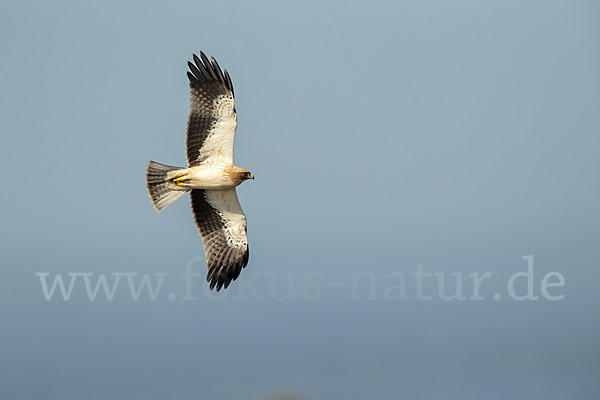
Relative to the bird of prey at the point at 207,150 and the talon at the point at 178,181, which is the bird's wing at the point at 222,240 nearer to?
the bird of prey at the point at 207,150

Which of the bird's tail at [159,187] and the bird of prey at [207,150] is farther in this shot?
the bird's tail at [159,187]

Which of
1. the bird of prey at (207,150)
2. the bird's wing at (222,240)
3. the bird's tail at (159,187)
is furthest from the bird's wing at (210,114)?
the bird's wing at (222,240)

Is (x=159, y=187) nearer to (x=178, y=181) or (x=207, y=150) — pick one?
(x=178, y=181)

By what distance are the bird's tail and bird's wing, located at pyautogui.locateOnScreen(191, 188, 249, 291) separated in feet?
1.67

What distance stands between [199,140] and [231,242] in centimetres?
178

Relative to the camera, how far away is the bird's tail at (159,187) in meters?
15.4

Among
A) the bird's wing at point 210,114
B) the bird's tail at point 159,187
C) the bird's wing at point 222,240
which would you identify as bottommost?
the bird's wing at point 222,240

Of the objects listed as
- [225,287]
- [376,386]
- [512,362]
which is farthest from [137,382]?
[225,287]

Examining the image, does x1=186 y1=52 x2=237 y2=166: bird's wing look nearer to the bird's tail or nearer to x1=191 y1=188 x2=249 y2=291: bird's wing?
the bird's tail

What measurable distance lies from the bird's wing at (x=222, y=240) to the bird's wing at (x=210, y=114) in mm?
995

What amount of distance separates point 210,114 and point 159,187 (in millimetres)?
1366

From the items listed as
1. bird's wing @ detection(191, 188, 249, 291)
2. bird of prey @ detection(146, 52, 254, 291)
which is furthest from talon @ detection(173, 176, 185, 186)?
bird's wing @ detection(191, 188, 249, 291)

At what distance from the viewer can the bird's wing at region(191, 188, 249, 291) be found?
15844mm

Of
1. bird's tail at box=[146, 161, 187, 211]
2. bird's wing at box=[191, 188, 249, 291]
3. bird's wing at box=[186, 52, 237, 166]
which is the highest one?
bird's wing at box=[186, 52, 237, 166]
